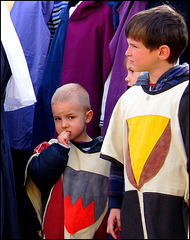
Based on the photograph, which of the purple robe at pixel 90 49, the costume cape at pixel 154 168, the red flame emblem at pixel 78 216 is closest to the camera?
the costume cape at pixel 154 168

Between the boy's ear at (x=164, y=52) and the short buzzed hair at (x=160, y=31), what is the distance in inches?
0.6

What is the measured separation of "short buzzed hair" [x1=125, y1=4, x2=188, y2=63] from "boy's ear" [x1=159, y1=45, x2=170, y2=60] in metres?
0.01

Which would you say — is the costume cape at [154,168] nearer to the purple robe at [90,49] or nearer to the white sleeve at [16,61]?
the white sleeve at [16,61]

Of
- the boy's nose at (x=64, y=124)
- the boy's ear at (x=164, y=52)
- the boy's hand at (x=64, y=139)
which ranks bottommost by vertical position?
the boy's hand at (x=64, y=139)

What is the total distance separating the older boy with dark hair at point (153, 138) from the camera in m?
1.71

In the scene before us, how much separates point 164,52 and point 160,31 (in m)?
0.10

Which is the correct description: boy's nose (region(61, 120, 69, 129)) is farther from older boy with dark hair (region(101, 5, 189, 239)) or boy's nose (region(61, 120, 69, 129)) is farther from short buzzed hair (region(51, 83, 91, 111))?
older boy with dark hair (region(101, 5, 189, 239))

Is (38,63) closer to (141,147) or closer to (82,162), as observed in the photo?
(82,162)

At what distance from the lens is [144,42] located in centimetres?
194

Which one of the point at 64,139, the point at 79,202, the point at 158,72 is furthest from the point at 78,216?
the point at 158,72

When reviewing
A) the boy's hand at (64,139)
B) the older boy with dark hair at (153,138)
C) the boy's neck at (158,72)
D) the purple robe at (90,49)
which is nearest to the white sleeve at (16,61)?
the boy's hand at (64,139)

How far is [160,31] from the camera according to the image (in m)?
1.92

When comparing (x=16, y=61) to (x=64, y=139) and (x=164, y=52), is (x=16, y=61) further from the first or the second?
(x=164, y=52)

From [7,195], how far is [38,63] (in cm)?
142
